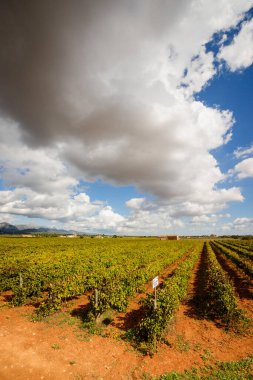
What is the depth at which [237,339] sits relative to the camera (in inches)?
422

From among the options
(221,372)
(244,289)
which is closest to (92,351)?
(221,372)

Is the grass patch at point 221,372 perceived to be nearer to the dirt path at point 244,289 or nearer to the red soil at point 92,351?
the red soil at point 92,351

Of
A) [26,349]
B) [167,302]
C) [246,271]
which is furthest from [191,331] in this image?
[246,271]

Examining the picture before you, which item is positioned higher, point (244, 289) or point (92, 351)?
point (244, 289)

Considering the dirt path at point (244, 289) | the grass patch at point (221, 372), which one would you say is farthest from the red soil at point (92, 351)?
the dirt path at point (244, 289)

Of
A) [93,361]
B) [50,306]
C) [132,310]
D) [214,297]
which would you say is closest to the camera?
[93,361]

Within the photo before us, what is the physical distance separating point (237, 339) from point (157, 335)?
4027 millimetres

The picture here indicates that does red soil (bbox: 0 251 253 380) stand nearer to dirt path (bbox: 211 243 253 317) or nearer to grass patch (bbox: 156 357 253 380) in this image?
grass patch (bbox: 156 357 253 380)

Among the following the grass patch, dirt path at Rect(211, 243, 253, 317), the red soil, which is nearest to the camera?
the grass patch

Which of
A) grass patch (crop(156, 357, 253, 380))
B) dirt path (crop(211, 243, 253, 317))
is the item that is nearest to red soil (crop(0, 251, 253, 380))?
grass patch (crop(156, 357, 253, 380))

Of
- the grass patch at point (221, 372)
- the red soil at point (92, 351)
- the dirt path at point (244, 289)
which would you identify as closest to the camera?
the grass patch at point (221, 372)

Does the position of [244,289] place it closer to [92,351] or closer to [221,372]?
[221,372]

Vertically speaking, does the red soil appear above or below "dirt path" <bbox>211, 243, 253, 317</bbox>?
below

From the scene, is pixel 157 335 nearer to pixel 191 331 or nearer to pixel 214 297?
pixel 191 331
